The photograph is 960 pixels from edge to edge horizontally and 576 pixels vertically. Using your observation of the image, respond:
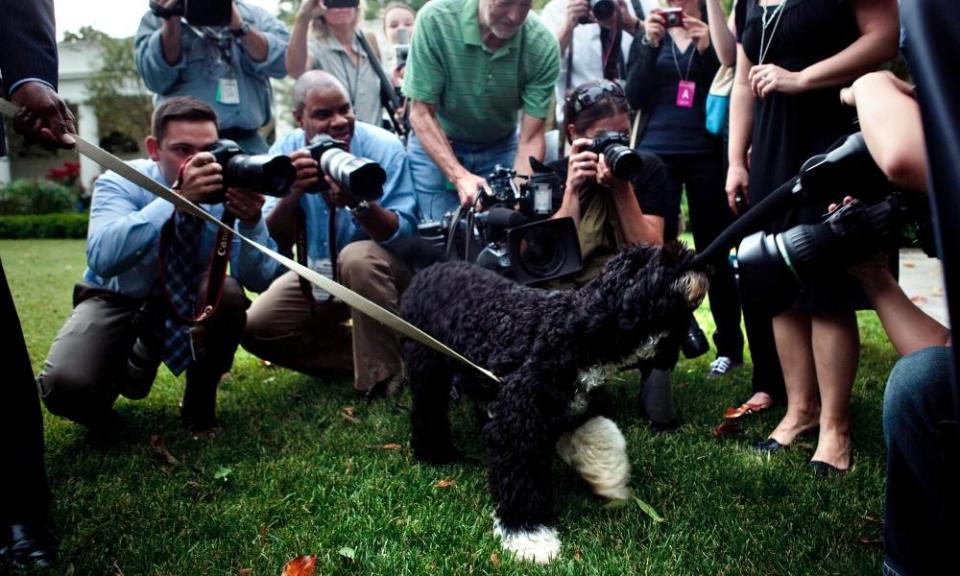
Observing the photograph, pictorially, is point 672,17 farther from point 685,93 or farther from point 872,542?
point 872,542

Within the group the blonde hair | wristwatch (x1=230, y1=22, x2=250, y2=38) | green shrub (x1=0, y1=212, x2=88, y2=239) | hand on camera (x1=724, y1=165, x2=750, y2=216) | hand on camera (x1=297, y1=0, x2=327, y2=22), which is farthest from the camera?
green shrub (x1=0, y1=212, x2=88, y2=239)

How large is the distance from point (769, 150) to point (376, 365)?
7.00 feet

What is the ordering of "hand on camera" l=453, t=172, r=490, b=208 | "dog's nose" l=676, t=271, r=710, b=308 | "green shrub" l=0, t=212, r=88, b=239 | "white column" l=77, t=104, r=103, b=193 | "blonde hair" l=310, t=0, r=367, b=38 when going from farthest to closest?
"white column" l=77, t=104, r=103, b=193, "green shrub" l=0, t=212, r=88, b=239, "blonde hair" l=310, t=0, r=367, b=38, "hand on camera" l=453, t=172, r=490, b=208, "dog's nose" l=676, t=271, r=710, b=308

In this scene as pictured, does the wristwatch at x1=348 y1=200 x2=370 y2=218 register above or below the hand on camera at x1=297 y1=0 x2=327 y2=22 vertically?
below

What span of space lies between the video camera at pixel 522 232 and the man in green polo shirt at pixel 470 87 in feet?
1.67

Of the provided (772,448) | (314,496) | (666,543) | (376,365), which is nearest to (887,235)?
(666,543)

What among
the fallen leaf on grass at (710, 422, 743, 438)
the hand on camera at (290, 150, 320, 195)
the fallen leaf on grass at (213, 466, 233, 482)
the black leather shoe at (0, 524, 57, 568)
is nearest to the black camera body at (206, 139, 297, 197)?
the hand on camera at (290, 150, 320, 195)

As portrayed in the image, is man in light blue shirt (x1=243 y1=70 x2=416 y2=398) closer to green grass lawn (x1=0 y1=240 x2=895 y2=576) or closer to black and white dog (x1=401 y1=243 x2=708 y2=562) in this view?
green grass lawn (x1=0 y1=240 x2=895 y2=576)

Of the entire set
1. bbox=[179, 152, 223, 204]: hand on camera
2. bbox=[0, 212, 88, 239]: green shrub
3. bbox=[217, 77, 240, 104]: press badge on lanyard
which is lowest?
bbox=[0, 212, 88, 239]: green shrub

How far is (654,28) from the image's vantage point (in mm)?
4051

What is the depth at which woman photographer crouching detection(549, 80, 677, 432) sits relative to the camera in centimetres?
321

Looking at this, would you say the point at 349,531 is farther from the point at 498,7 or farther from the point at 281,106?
the point at 281,106

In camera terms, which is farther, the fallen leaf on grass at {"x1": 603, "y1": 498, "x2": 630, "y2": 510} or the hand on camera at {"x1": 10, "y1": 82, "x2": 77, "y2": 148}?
the fallen leaf on grass at {"x1": 603, "y1": 498, "x2": 630, "y2": 510}

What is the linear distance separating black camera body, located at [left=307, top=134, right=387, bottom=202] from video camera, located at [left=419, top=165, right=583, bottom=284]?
1.74 ft
